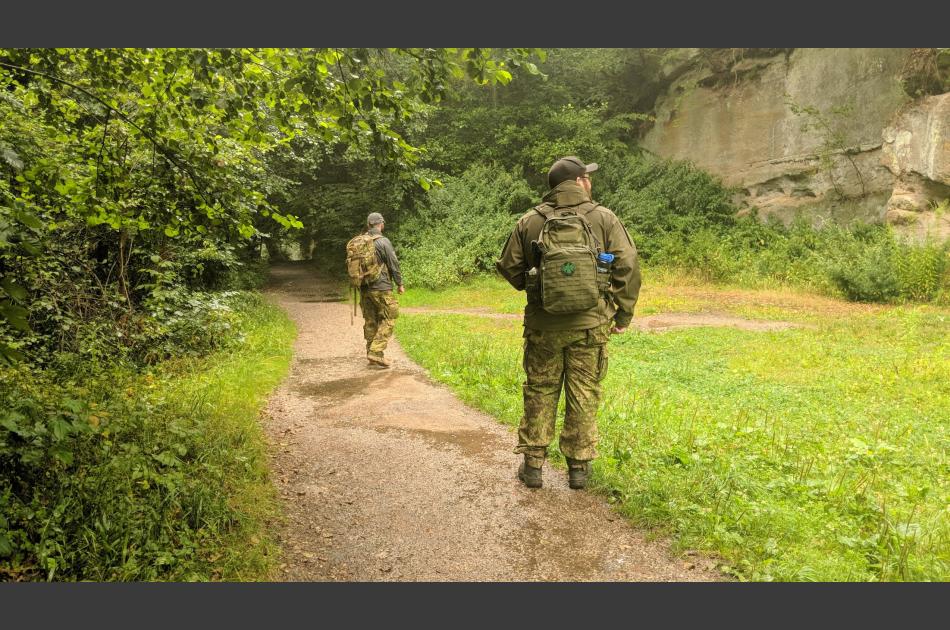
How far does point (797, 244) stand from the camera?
2164 centimetres

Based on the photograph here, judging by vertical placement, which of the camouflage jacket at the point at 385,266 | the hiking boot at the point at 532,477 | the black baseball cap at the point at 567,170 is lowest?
the hiking boot at the point at 532,477

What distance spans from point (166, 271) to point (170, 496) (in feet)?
18.4

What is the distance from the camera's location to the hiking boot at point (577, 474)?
15.7 feet

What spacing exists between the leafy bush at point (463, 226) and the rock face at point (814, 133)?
334 inches

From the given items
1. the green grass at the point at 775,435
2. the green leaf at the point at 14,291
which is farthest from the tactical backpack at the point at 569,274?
the green leaf at the point at 14,291

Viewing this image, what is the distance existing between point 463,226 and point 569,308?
1923 cm

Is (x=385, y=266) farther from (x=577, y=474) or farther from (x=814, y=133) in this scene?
(x=814, y=133)

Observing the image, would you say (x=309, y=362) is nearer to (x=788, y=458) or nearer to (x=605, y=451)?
(x=605, y=451)

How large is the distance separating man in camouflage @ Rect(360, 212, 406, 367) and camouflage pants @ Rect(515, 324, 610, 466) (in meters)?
4.40

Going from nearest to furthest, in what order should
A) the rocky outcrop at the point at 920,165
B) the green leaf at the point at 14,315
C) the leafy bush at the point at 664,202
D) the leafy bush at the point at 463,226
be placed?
the green leaf at the point at 14,315 < the rocky outcrop at the point at 920,165 < the leafy bush at the point at 463,226 < the leafy bush at the point at 664,202

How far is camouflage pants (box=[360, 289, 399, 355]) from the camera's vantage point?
365 inches

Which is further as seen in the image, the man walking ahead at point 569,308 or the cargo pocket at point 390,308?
the cargo pocket at point 390,308

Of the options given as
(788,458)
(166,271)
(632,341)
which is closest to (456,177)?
(632,341)

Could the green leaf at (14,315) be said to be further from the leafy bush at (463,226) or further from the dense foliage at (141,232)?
the leafy bush at (463,226)
